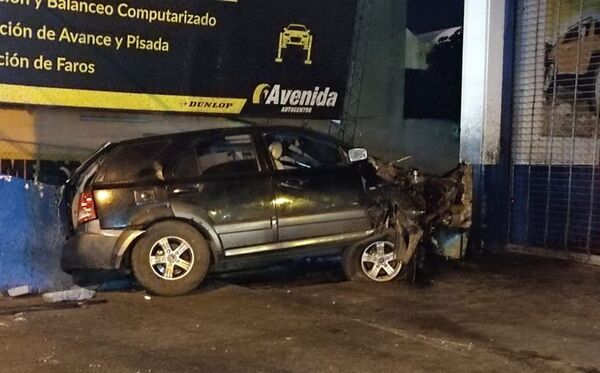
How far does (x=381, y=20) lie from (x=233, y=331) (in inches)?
318

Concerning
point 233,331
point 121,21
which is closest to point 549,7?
point 121,21

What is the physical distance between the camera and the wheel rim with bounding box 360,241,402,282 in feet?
27.6

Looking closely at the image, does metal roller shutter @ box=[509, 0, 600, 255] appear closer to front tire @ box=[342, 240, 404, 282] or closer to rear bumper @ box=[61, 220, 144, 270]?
front tire @ box=[342, 240, 404, 282]

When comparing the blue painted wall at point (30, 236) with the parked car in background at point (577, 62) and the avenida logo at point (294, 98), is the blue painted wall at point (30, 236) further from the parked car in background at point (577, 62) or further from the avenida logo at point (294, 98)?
the parked car in background at point (577, 62)

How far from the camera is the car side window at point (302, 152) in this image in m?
8.20

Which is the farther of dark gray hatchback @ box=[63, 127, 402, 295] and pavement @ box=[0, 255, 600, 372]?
dark gray hatchback @ box=[63, 127, 402, 295]

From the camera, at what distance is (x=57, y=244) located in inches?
322

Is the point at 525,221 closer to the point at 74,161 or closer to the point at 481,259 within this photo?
the point at 481,259

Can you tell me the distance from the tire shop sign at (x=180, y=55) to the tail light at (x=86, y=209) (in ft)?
10.2

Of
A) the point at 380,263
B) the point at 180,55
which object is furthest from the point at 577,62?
the point at 180,55

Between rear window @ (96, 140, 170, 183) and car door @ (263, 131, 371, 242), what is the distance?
3.88 ft

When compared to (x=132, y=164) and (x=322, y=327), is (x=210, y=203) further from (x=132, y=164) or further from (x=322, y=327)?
(x=322, y=327)

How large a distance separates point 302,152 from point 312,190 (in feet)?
1.58

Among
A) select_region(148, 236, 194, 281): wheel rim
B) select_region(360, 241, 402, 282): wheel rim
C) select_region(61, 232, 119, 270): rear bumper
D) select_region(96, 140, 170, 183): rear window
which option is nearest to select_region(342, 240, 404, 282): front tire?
select_region(360, 241, 402, 282): wheel rim
